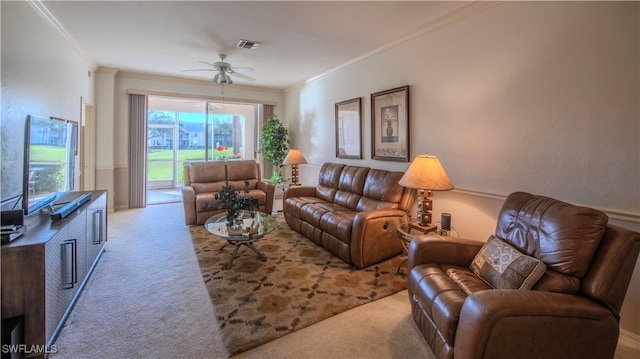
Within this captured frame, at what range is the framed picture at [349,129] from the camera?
461 cm

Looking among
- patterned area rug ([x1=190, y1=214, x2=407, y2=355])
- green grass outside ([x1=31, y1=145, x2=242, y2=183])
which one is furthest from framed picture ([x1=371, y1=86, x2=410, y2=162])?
green grass outside ([x1=31, y1=145, x2=242, y2=183])

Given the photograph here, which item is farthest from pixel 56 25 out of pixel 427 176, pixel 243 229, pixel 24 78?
pixel 427 176

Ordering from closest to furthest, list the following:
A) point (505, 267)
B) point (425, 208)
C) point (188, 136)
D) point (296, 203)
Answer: point (505, 267), point (425, 208), point (296, 203), point (188, 136)

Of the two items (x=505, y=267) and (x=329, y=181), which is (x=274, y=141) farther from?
(x=505, y=267)

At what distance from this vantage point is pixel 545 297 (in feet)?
4.75

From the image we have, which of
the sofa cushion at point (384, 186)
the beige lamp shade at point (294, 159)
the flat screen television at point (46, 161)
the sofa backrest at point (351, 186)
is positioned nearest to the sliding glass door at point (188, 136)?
the beige lamp shade at point (294, 159)

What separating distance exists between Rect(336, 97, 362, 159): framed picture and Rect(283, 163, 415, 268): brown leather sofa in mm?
369

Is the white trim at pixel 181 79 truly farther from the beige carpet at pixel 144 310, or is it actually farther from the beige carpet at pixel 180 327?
the beige carpet at pixel 180 327

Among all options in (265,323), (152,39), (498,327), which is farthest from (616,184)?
(152,39)

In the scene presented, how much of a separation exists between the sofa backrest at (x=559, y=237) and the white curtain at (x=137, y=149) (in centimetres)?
614

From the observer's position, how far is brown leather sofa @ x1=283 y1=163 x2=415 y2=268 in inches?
123

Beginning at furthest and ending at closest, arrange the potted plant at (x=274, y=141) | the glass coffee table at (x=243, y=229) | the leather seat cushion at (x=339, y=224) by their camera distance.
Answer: the potted plant at (x=274, y=141) → the leather seat cushion at (x=339, y=224) → the glass coffee table at (x=243, y=229)

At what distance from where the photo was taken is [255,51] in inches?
167

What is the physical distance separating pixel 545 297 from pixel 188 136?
792 cm
